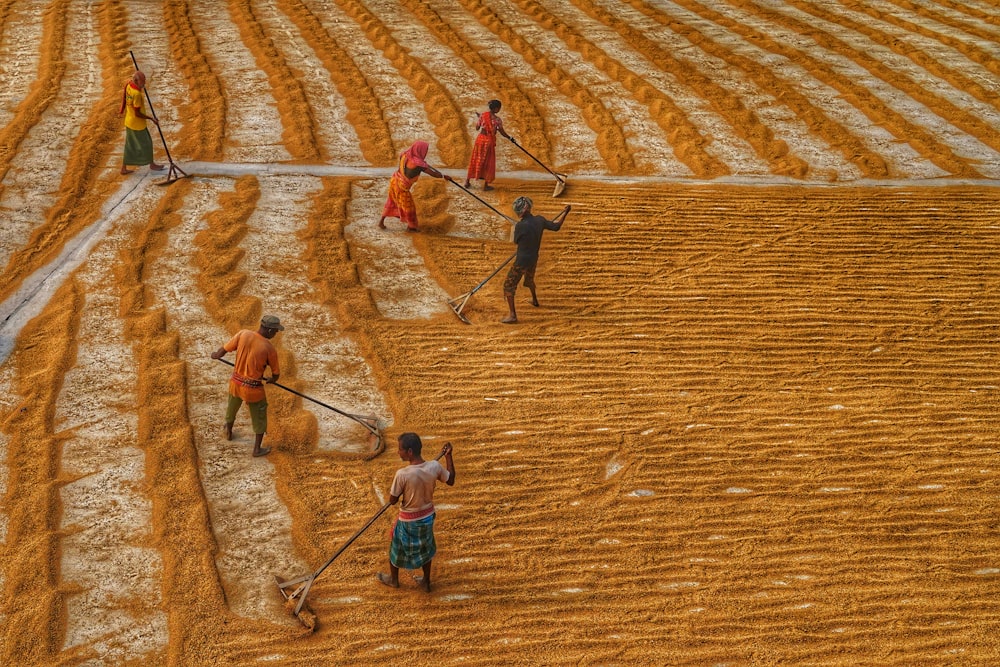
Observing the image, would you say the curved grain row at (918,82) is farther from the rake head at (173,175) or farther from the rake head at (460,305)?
the rake head at (173,175)

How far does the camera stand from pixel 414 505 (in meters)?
6.27

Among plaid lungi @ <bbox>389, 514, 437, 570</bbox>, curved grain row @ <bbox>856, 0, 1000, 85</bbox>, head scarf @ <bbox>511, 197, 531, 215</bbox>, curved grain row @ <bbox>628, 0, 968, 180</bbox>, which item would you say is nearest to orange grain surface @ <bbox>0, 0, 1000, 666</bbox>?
curved grain row @ <bbox>628, 0, 968, 180</bbox>

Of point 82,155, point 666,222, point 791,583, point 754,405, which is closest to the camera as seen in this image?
point 791,583

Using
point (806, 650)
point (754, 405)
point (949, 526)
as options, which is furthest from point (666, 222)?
point (806, 650)

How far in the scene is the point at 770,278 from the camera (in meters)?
10.5

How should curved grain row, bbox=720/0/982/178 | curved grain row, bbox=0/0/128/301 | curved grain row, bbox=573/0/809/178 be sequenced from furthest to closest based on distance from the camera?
1. curved grain row, bbox=720/0/982/178
2. curved grain row, bbox=573/0/809/178
3. curved grain row, bbox=0/0/128/301

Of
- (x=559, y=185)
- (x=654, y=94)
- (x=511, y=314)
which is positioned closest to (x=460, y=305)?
(x=511, y=314)

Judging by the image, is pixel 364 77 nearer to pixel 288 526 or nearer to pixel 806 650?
pixel 288 526

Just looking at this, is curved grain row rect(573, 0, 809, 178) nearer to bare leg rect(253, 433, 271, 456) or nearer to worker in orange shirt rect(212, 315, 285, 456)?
worker in orange shirt rect(212, 315, 285, 456)

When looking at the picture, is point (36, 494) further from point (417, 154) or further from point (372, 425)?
point (417, 154)

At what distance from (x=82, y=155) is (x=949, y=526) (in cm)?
1125

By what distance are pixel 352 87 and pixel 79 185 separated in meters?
5.01

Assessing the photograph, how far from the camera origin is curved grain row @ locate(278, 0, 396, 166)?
43.7 feet

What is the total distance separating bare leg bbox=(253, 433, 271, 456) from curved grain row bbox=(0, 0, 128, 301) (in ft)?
12.5
